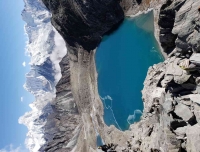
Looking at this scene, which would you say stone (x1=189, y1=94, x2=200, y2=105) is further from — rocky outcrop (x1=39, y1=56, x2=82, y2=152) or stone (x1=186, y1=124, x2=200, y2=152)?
rocky outcrop (x1=39, y1=56, x2=82, y2=152)

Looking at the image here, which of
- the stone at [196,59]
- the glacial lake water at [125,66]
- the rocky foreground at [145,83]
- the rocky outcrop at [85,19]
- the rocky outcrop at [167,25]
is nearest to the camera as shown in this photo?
the stone at [196,59]

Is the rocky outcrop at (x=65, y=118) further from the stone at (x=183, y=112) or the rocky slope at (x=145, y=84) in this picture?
the stone at (x=183, y=112)

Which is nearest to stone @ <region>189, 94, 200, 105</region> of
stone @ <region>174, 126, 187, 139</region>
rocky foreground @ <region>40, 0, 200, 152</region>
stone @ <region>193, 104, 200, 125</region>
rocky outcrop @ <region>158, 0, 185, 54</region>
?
rocky foreground @ <region>40, 0, 200, 152</region>

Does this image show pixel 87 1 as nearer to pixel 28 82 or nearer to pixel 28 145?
pixel 28 82

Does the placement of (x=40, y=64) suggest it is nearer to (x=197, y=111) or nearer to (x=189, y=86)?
(x=189, y=86)

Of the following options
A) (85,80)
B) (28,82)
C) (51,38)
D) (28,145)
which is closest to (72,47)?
(85,80)

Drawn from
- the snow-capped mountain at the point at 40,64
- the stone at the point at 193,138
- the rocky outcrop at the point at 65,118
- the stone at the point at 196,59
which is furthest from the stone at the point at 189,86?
the snow-capped mountain at the point at 40,64

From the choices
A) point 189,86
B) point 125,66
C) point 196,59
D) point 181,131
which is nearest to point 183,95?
point 189,86
